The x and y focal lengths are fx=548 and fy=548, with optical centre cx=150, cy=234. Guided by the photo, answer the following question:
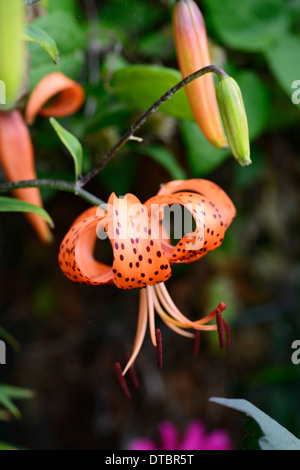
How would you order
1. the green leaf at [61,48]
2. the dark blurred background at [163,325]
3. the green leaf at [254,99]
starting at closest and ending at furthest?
1. the green leaf at [61,48]
2. the green leaf at [254,99]
3. the dark blurred background at [163,325]

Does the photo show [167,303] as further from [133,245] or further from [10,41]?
[10,41]

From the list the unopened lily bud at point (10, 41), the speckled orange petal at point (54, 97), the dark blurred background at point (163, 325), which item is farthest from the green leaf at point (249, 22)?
the unopened lily bud at point (10, 41)

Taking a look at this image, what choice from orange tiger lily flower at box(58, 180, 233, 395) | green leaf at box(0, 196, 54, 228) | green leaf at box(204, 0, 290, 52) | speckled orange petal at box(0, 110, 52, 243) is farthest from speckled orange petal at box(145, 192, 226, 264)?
green leaf at box(204, 0, 290, 52)

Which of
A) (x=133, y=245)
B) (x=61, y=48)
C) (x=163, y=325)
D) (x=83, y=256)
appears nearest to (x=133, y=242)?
(x=133, y=245)

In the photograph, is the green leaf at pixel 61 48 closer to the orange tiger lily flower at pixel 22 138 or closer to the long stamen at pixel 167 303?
the orange tiger lily flower at pixel 22 138

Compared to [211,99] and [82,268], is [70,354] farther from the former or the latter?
[211,99]

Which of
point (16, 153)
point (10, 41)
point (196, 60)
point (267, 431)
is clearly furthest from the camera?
point (16, 153)
